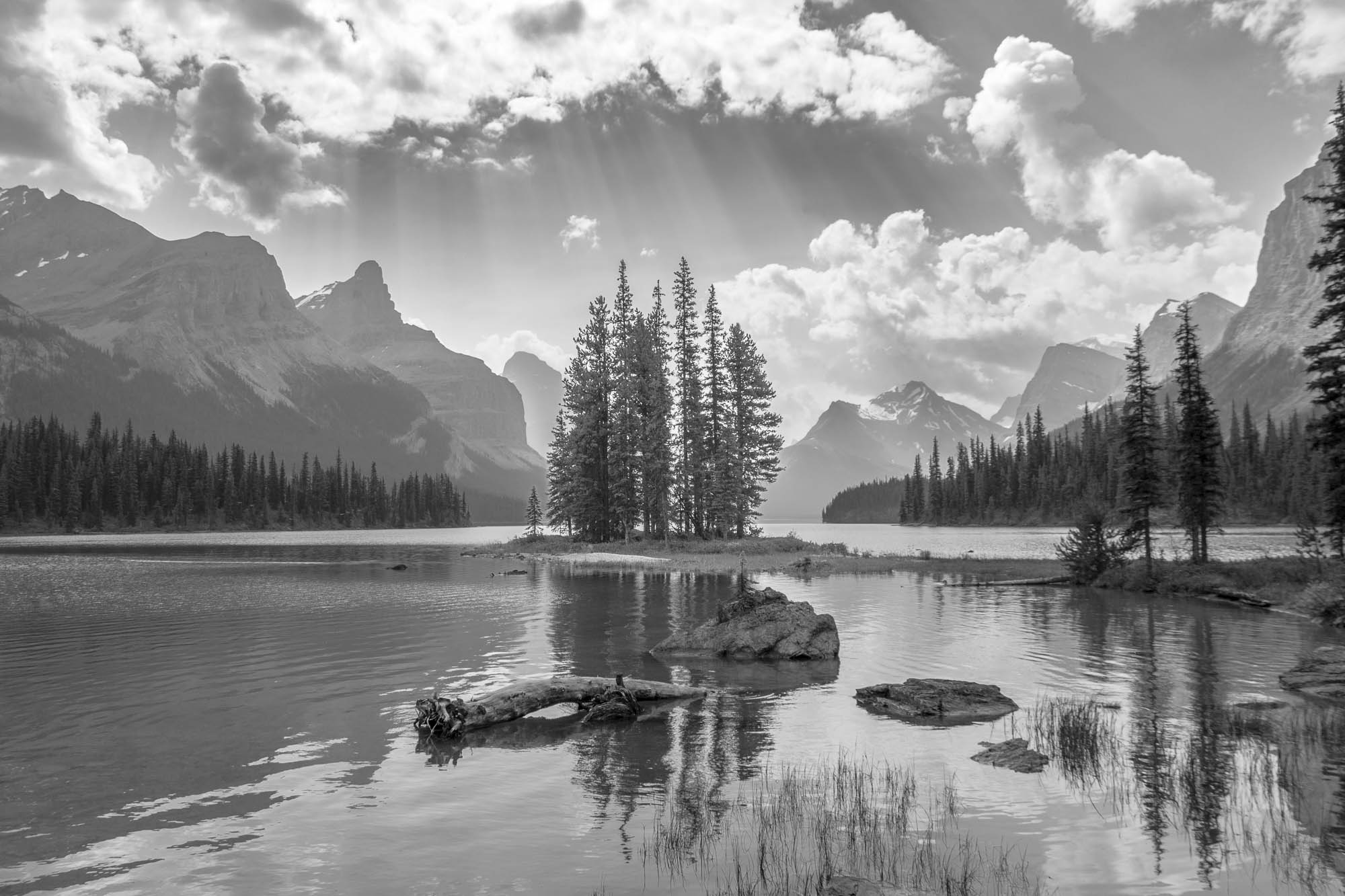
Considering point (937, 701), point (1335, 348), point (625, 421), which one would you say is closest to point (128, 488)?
point (625, 421)

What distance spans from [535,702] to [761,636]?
9.88m

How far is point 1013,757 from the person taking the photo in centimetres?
1309

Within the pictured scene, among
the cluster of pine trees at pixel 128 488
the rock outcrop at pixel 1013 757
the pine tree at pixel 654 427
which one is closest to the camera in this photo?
the rock outcrop at pixel 1013 757

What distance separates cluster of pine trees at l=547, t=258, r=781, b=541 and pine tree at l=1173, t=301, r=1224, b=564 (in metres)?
37.6

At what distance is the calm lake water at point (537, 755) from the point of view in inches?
352

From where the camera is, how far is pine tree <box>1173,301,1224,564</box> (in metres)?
48.6

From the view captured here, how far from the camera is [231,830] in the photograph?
994 centimetres

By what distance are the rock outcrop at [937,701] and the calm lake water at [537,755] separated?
616 mm

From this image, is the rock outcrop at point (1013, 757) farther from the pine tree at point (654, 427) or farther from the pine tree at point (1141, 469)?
the pine tree at point (654, 427)

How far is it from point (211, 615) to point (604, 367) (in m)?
51.2

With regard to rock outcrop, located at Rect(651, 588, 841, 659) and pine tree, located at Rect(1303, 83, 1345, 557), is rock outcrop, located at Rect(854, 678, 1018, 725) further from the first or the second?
pine tree, located at Rect(1303, 83, 1345, 557)

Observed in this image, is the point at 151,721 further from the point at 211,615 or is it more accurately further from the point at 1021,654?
the point at 1021,654

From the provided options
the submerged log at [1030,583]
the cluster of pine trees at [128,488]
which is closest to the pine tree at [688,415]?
the submerged log at [1030,583]

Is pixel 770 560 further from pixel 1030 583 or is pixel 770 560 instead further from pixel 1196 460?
pixel 1196 460
